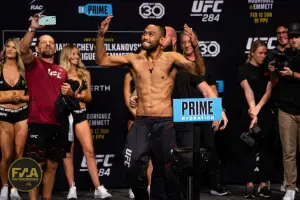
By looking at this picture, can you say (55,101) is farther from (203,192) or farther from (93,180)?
(203,192)

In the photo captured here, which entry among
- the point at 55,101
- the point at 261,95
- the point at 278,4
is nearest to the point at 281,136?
the point at 261,95

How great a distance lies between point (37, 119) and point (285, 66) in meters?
2.88

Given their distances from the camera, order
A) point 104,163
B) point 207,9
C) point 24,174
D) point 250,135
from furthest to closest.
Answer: point 207,9
point 104,163
point 250,135
point 24,174

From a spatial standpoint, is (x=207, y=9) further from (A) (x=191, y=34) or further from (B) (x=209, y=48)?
(A) (x=191, y=34)

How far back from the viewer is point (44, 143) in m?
7.17

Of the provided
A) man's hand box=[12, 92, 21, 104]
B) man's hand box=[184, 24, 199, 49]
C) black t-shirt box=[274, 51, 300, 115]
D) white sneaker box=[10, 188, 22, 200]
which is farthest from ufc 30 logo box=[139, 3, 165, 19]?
man's hand box=[184, 24, 199, 49]

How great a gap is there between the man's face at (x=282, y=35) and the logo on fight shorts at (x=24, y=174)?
3789 millimetres

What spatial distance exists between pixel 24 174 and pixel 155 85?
146 centimetres

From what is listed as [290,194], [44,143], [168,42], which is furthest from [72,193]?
[290,194]

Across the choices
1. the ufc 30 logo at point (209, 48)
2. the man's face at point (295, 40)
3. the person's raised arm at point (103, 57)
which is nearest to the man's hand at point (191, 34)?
the person's raised arm at point (103, 57)

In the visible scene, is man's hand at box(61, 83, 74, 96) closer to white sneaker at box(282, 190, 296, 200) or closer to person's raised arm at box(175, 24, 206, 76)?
person's raised arm at box(175, 24, 206, 76)

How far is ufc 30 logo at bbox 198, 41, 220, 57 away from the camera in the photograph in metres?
9.38

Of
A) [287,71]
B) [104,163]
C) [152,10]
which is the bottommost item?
[104,163]

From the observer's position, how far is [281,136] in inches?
332
